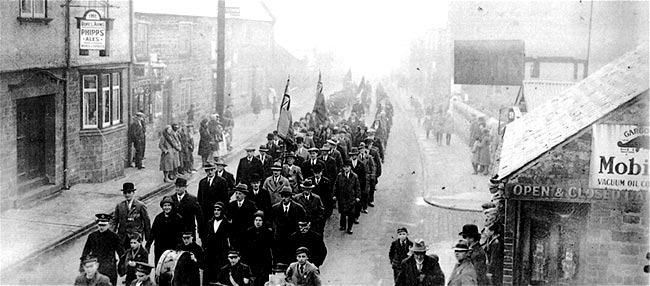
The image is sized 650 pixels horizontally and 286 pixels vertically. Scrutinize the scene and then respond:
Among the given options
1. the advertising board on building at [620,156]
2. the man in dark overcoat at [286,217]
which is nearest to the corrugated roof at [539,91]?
the man in dark overcoat at [286,217]

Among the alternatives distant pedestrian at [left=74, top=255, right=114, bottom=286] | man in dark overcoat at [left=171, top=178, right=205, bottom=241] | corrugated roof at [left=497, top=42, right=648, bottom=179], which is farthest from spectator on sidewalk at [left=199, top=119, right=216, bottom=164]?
distant pedestrian at [left=74, top=255, right=114, bottom=286]

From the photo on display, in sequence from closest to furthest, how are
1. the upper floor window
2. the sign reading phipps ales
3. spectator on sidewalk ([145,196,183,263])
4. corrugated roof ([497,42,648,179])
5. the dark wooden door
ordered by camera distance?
corrugated roof ([497,42,648,179]), spectator on sidewalk ([145,196,183,263]), the upper floor window, the dark wooden door, the sign reading phipps ales

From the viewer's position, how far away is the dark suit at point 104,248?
33.4ft

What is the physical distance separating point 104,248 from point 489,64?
1035 inches

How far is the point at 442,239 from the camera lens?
1524cm

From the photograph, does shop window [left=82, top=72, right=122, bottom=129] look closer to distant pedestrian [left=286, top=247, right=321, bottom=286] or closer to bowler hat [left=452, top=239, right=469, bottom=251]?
distant pedestrian [left=286, top=247, right=321, bottom=286]

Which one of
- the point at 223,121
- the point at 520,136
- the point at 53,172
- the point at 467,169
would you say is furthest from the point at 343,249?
the point at 223,121

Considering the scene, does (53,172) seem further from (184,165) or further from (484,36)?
(484,36)

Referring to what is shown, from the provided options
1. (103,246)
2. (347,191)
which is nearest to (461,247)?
(103,246)

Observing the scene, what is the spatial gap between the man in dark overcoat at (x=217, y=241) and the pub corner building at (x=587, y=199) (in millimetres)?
3775

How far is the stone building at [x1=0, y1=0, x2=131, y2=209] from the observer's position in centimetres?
1612

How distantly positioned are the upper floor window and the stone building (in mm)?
21

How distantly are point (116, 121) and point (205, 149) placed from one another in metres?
3.12

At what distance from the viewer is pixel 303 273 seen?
9328 millimetres
